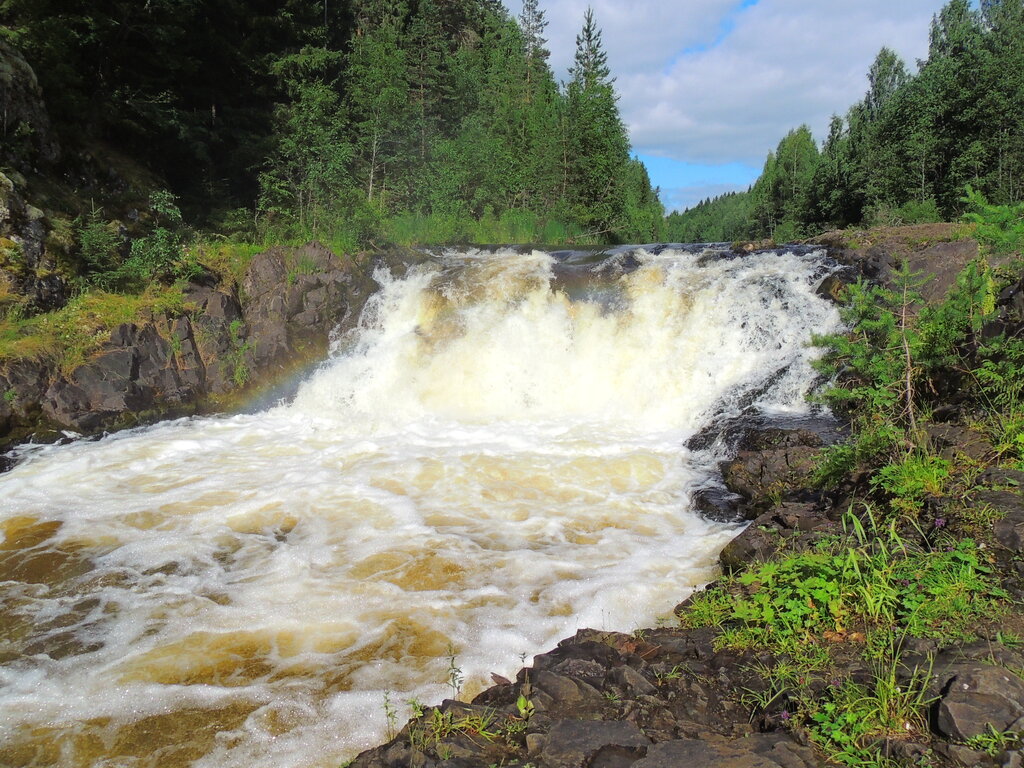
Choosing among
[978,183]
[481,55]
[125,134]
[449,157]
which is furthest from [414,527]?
[481,55]

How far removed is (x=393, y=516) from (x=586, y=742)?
13.6ft

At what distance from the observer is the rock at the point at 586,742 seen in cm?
260

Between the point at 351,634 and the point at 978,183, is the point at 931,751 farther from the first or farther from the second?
the point at 978,183

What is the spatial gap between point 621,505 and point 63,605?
17.2 ft

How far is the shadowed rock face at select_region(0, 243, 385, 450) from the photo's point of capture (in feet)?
29.3

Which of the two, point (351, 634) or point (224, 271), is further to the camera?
point (224, 271)

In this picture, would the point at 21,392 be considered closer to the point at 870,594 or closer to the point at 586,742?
the point at 586,742

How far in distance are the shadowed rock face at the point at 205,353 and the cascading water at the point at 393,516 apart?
1.69 ft

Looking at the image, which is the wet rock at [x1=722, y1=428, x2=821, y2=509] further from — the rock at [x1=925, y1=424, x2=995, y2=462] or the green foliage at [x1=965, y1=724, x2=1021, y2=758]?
the green foliage at [x1=965, y1=724, x2=1021, y2=758]

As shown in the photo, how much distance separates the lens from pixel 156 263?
426 inches

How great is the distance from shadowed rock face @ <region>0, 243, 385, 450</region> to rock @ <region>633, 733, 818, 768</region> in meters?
9.70

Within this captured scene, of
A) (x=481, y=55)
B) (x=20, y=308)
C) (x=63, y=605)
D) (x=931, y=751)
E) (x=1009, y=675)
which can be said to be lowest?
(x=63, y=605)

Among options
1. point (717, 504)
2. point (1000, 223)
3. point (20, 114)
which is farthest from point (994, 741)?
point (20, 114)

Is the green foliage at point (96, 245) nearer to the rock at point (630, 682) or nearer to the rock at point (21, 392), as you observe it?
the rock at point (21, 392)
